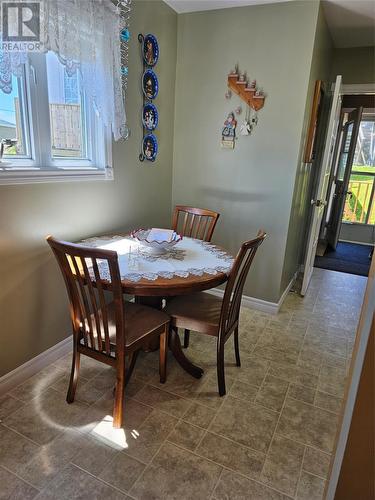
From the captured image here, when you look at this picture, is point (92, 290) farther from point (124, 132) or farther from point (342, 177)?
point (342, 177)

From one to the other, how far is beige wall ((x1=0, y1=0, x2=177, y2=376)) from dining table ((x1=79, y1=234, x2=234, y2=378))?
257 mm

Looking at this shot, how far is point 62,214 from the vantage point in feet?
6.84

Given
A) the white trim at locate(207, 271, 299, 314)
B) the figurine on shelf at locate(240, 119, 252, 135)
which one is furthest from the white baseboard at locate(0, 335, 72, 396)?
the figurine on shelf at locate(240, 119, 252, 135)

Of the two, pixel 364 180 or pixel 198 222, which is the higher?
pixel 364 180

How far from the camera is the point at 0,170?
1.65 meters

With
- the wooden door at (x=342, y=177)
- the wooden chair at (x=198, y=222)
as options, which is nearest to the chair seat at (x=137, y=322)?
the wooden chair at (x=198, y=222)

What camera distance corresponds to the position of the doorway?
4.83 meters

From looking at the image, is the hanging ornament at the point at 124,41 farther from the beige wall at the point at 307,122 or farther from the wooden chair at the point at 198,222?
the beige wall at the point at 307,122

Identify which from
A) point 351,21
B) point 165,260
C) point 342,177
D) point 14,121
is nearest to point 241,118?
point 351,21

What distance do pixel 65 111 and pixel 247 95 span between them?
1494 mm

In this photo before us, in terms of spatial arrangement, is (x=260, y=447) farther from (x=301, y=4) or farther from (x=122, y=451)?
(x=301, y=4)

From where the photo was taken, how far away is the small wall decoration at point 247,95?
2.72 m

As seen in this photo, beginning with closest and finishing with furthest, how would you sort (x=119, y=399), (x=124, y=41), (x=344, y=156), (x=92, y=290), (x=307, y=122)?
(x=92, y=290), (x=119, y=399), (x=124, y=41), (x=307, y=122), (x=344, y=156)

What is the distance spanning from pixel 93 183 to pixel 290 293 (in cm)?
234
